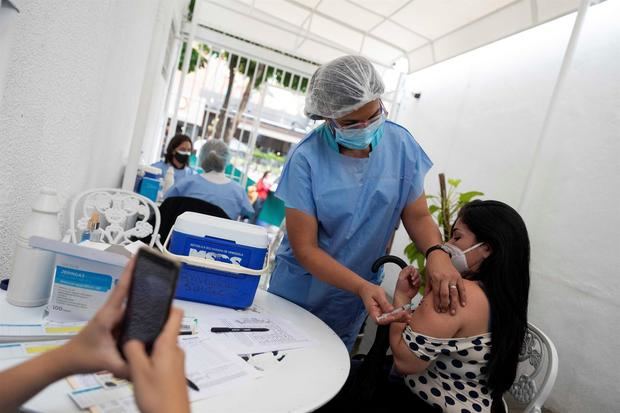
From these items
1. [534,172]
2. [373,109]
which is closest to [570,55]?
[534,172]

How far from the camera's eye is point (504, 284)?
1.19 metres

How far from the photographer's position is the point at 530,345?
1314 mm

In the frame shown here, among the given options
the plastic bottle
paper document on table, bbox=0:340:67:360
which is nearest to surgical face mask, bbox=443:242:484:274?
paper document on table, bbox=0:340:67:360

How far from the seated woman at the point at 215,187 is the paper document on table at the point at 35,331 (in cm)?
214

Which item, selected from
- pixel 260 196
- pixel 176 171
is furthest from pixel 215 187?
pixel 260 196

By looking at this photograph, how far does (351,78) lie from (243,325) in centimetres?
87

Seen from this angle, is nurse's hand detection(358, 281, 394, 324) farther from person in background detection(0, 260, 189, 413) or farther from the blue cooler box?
person in background detection(0, 260, 189, 413)

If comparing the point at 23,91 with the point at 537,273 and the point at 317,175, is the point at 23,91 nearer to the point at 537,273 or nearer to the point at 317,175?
the point at 317,175

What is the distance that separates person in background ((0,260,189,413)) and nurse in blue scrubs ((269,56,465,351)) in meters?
0.88

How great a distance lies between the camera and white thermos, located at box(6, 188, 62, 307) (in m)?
0.90

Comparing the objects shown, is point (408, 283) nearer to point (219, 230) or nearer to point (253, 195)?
point (219, 230)

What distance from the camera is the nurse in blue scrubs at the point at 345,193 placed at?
4.62 feet

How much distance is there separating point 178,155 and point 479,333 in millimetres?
3423

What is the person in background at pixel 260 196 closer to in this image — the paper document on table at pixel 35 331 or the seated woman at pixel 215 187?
the seated woman at pixel 215 187
